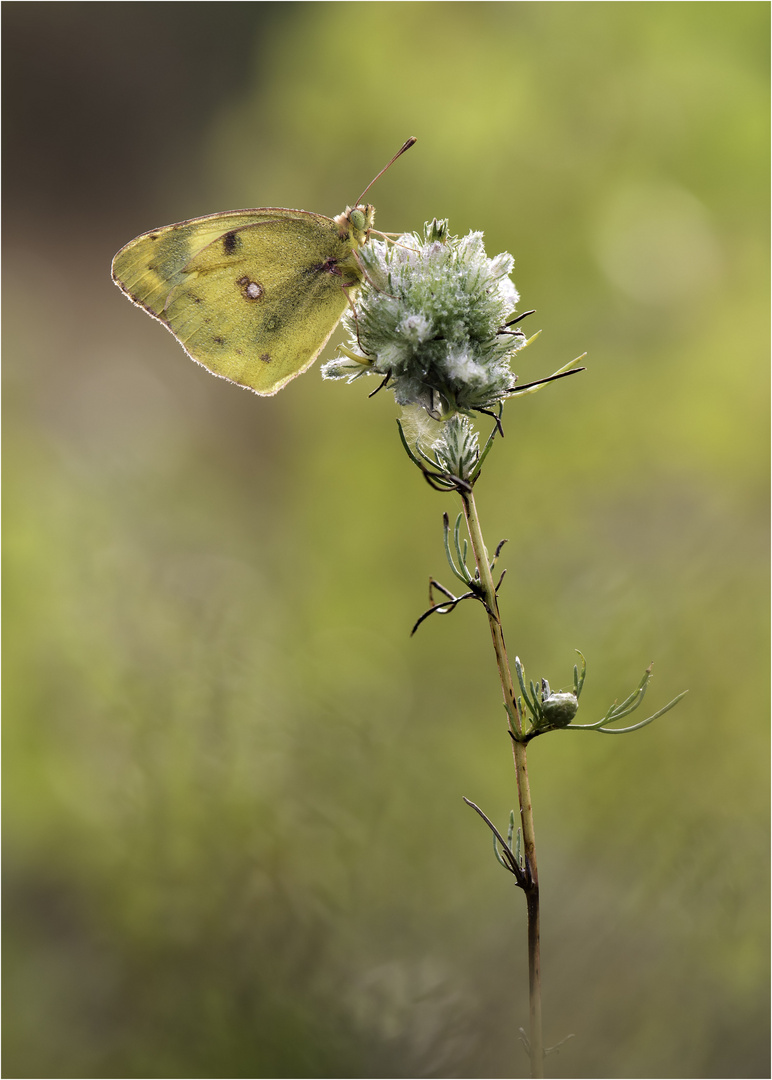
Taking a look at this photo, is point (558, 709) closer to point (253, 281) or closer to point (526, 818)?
point (526, 818)

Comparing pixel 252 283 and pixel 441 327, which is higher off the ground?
pixel 252 283

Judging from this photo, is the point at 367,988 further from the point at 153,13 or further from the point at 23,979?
the point at 153,13

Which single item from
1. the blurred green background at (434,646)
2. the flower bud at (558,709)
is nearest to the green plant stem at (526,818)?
the flower bud at (558,709)

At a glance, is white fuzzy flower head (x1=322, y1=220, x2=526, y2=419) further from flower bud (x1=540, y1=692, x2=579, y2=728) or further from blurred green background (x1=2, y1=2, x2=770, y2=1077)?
blurred green background (x1=2, y1=2, x2=770, y2=1077)

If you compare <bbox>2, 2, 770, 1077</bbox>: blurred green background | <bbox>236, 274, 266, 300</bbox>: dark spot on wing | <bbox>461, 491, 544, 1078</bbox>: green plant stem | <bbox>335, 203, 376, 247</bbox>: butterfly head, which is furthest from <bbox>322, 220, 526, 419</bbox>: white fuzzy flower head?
<bbox>2, 2, 770, 1077</bbox>: blurred green background

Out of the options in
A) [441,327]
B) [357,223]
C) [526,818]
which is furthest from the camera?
[357,223]

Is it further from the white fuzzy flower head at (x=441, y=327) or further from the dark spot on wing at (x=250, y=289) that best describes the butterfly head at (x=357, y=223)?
the white fuzzy flower head at (x=441, y=327)

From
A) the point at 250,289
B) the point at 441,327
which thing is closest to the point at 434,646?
the point at 250,289
